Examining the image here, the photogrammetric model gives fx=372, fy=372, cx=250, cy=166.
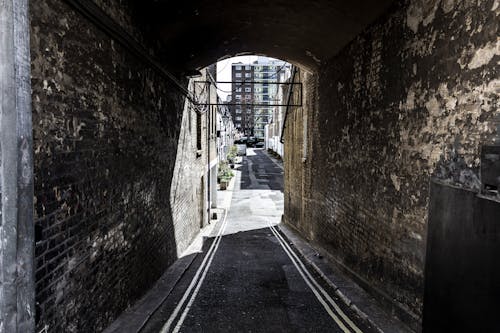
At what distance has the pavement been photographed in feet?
20.4

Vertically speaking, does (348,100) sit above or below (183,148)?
above

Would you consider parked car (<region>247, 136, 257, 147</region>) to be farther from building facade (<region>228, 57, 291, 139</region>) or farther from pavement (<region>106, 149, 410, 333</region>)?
pavement (<region>106, 149, 410, 333</region>)

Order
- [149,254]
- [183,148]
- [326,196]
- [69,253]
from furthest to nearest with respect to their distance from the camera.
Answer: [183,148] → [326,196] → [149,254] → [69,253]

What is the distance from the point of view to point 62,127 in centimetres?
396

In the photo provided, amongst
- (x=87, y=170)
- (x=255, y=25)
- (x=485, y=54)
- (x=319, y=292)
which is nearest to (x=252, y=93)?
(x=255, y=25)

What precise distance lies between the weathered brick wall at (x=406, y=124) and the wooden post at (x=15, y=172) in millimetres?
4602

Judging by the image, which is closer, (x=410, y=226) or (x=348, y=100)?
(x=410, y=226)

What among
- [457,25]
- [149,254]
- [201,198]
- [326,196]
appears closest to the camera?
[457,25]

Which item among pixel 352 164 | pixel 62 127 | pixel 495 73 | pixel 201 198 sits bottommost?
pixel 201 198

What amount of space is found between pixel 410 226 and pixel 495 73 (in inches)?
107

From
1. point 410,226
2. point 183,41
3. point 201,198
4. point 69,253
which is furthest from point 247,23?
point 201,198

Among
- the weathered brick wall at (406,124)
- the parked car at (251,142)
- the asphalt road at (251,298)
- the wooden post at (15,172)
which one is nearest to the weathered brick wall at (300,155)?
the asphalt road at (251,298)

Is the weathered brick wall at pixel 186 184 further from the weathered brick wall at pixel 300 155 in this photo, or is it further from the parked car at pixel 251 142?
the parked car at pixel 251 142

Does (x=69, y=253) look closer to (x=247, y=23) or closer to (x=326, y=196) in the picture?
(x=247, y=23)
